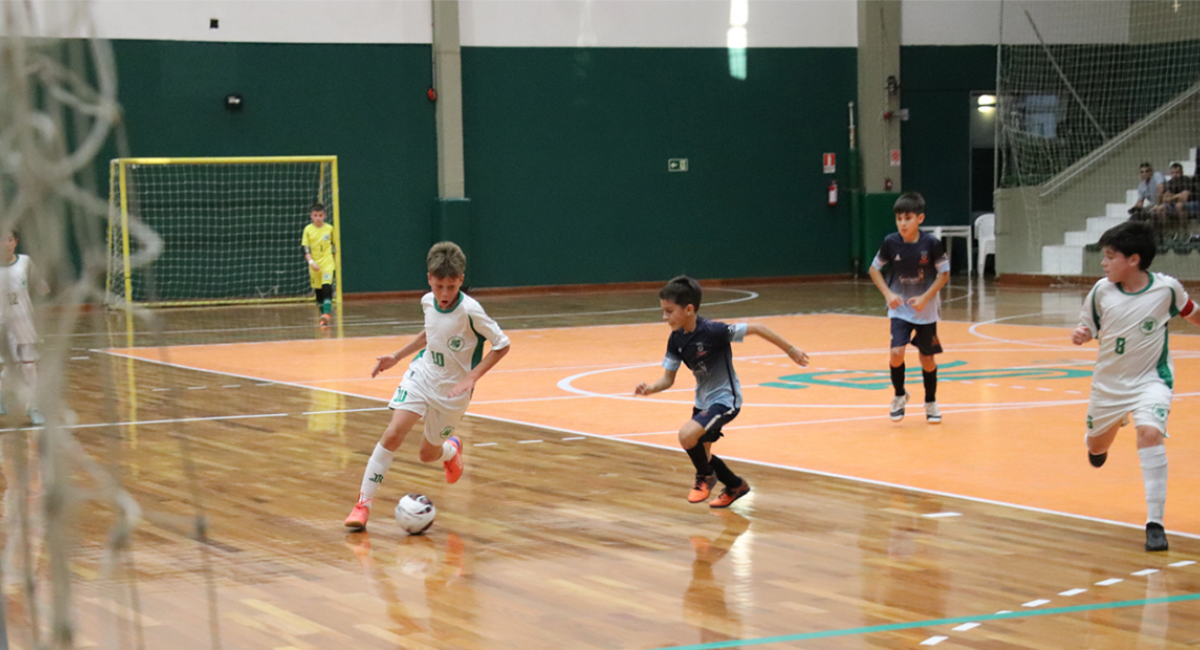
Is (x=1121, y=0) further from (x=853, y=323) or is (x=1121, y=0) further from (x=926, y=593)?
(x=926, y=593)

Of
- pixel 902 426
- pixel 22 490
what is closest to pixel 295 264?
pixel 902 426

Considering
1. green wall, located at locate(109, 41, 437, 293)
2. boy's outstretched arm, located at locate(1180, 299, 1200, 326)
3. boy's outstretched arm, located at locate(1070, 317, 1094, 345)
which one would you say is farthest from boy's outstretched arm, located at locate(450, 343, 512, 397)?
green wall, located at locate(109, 41, 437, 293)

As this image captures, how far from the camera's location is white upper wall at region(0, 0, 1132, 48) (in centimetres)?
2102

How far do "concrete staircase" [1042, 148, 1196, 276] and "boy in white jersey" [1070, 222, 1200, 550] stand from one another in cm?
1799

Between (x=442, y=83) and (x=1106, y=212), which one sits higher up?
(x=442, y=83)

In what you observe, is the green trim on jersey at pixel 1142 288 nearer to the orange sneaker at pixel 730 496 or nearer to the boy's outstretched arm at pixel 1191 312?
the boy's outstretched arm at pixel 1191 312

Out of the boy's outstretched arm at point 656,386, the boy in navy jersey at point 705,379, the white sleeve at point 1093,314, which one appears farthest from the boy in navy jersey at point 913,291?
the white sleeve at point 1093,314

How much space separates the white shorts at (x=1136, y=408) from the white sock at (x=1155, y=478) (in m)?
0.09

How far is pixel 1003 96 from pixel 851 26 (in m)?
3.02

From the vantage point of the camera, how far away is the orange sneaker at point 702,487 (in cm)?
639

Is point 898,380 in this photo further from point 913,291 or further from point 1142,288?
point 1142,288

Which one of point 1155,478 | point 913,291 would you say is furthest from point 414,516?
point 913,291

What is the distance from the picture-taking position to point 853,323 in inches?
635

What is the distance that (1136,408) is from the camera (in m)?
5.48
